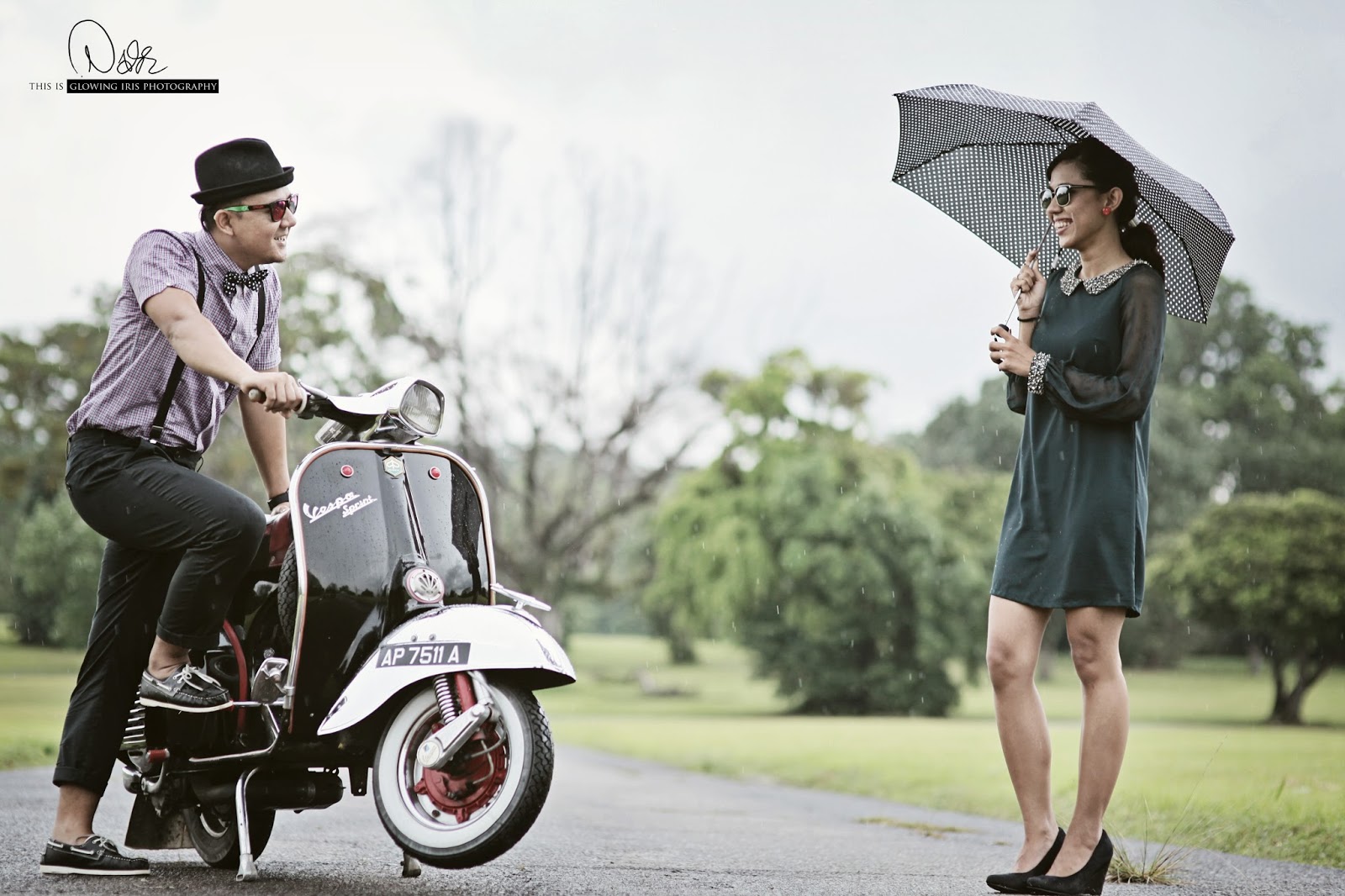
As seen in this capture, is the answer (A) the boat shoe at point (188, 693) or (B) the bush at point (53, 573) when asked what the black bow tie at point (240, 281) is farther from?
(B) the bush at point (53, 573)

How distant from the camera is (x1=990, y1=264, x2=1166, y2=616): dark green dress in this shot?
3732 millimetres

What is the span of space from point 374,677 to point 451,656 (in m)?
0.23

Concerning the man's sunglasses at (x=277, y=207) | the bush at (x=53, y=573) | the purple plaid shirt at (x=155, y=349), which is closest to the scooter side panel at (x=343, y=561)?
the purple plaid shirt at (x=155, y=349)

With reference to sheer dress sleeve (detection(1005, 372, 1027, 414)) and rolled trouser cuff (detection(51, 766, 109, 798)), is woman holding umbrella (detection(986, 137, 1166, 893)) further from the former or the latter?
rolled trouser cuff (detection(51, 766, 109, 798))

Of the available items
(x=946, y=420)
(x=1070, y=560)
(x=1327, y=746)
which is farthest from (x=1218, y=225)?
(x=946, y=420)

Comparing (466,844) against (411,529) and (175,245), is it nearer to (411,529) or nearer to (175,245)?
(411,529)

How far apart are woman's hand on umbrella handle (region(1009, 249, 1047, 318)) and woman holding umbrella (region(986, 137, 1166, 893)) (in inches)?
1.2

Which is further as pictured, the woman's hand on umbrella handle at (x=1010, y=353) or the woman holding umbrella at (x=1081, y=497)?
the woman's hand on umbrella handle at (x=1010, y=353)

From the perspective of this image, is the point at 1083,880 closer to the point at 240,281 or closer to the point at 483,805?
the point at 483,805

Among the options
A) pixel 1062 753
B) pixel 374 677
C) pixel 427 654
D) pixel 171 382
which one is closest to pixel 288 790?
pixel 374 677

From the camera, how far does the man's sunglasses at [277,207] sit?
393 centimetres

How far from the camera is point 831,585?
35438mm

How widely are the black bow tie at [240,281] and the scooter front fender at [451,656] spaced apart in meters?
1.18
